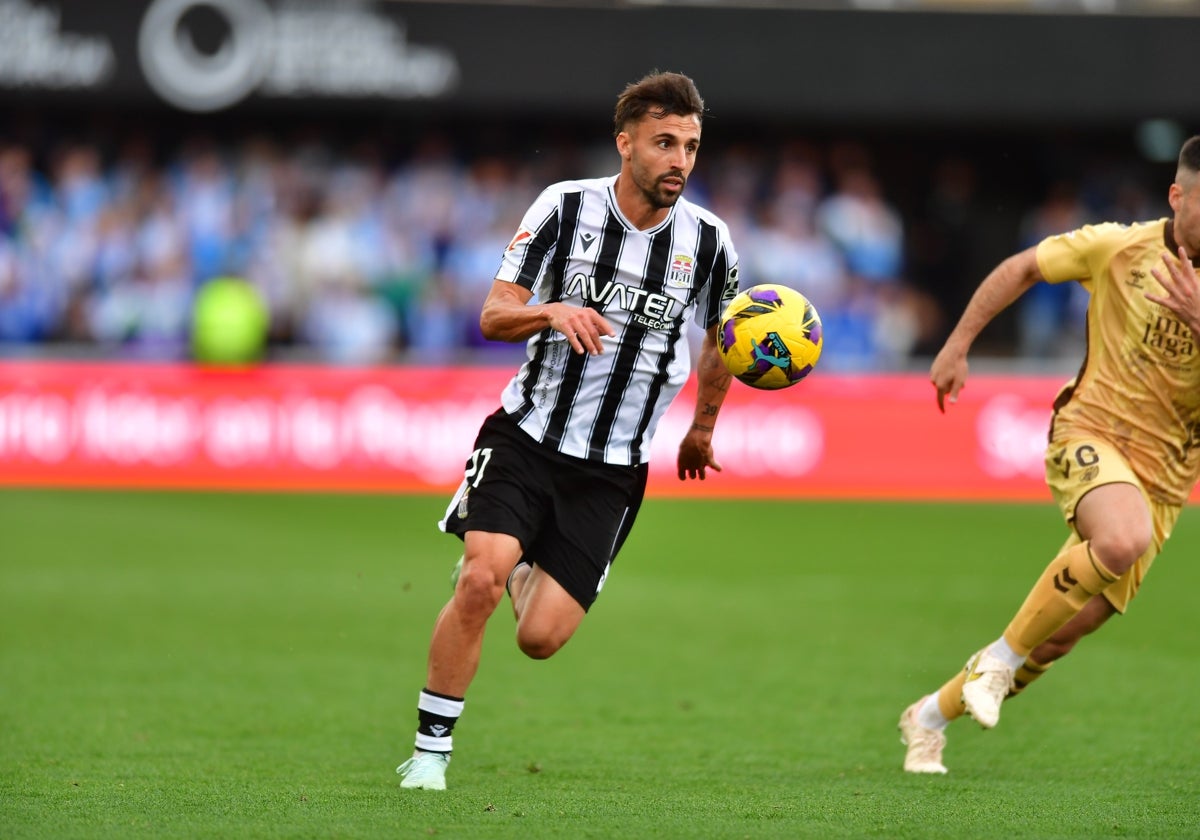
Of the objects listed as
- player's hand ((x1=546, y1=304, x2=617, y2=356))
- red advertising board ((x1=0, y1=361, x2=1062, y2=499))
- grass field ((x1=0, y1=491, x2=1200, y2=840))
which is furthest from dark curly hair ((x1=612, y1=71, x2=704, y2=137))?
red advertising board ((x1=0, y1=361, x2=1062, y2=499))

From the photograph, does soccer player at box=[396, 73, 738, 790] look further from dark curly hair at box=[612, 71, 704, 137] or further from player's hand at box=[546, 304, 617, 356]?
player's hand at box=[546, 304, 617, 356]

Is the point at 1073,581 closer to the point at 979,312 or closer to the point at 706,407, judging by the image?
Answer: the point at 979,312

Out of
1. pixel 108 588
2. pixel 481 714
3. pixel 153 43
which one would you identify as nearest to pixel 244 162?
pixel 153 43

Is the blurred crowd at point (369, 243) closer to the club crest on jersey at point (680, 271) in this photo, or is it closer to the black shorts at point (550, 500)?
the black shorts at point (550, 500)

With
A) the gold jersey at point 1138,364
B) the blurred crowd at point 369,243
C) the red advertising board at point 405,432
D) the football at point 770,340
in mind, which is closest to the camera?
the football at point 770,340

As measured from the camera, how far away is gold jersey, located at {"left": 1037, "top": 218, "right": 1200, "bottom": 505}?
21.3ft

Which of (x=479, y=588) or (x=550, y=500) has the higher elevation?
(x=550, y=500)

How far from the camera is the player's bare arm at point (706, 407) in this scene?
6.64 metres

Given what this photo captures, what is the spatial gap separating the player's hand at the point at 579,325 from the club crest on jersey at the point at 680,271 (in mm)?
637

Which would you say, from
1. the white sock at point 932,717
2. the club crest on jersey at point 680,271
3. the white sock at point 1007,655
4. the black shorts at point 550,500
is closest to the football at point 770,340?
the club crest on jersey at point 680,271

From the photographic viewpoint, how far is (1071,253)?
655 centimetres

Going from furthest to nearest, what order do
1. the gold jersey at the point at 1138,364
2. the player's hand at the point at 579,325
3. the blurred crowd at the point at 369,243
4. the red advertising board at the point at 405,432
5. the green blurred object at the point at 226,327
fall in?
the blurred crowd at the point at 369,243 → the green blurred object at the point at 226,327 → the red advertising board at the point at 405,432 → the gold jersey at the point at 1138,364 → the player's hand at the point at 579,325

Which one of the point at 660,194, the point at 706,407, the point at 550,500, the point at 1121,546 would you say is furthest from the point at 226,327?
the point at 1121,546

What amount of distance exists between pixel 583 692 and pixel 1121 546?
3.21 metres
